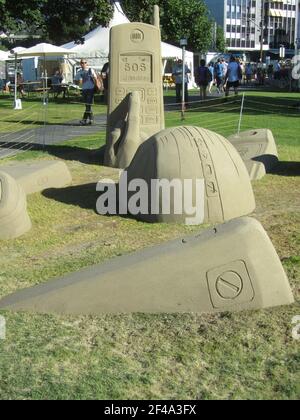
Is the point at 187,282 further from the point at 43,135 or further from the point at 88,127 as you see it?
the point at 88,127

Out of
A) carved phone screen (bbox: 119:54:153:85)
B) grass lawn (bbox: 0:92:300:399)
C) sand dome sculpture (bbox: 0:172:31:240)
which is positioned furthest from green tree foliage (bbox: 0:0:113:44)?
grass lawn (bbox: 0:92:300:399)

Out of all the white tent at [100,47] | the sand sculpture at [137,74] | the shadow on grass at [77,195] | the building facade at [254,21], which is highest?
the building facade at [254,21]

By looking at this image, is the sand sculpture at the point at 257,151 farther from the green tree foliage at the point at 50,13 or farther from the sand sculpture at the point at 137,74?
the green tree foliage at the point at 50,13

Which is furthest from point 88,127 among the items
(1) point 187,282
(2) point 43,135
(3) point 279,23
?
(3) point 279,23

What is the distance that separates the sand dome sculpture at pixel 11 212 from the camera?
22.9ft

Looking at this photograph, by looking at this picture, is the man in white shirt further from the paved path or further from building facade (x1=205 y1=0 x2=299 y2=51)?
building facade (x1=205 y1=0 x2=299 y2=51)

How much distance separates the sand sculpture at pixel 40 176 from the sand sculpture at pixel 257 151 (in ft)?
9.53

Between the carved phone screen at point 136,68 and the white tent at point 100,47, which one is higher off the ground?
the white tent at point 100,47

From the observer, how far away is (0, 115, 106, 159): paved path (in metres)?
14.1

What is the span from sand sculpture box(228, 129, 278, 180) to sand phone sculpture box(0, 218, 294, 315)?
539cm

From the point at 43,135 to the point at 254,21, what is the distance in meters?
90.4

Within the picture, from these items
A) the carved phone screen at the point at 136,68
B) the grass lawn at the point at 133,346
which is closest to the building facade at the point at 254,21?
the carved phone screen at the point at 136,68
